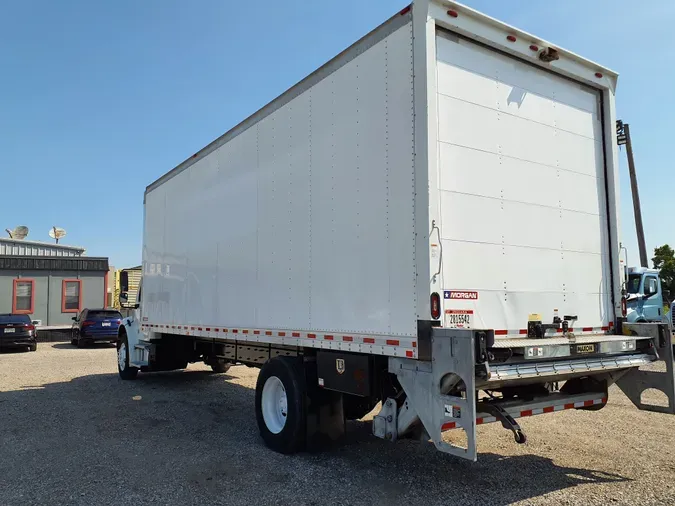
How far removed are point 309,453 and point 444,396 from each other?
7.73 ft

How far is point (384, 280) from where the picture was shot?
4852 millimetres

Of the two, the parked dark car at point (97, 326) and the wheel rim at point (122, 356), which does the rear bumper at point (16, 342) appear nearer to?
the parked dark car at point (97, 326)

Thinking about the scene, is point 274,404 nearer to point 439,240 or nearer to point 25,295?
point 439,240

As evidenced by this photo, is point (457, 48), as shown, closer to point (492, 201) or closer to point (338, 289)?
point (492, 201)

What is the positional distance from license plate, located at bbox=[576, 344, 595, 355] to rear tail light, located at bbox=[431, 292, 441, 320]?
1455 mm

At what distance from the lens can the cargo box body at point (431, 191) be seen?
15.2 feet

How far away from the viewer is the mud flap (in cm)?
542

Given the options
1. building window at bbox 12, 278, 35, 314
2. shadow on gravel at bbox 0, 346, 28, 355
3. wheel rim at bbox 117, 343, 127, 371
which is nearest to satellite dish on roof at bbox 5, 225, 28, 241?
building window at bbox 12, 278, 35, 314

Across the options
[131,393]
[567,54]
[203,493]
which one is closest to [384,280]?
[203,493]

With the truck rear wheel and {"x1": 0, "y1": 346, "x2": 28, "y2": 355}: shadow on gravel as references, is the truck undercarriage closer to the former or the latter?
the truck rear wheel

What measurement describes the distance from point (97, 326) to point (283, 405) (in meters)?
16.8

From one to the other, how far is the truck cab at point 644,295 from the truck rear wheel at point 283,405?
11766mm

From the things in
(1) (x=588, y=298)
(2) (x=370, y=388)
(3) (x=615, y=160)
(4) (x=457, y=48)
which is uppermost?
(4) (x=457, y=48)

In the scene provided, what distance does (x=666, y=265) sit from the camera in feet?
107
